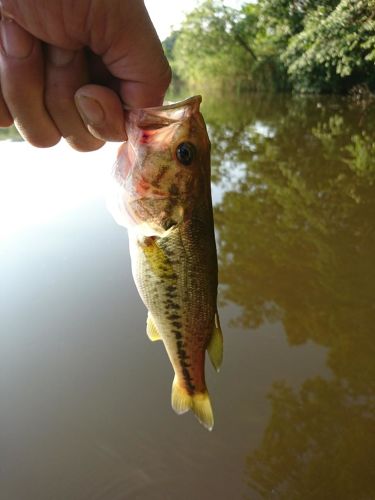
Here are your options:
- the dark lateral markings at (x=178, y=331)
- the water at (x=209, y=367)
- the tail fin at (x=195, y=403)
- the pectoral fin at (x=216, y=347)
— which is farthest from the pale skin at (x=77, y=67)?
the water at (x=209, y=367)

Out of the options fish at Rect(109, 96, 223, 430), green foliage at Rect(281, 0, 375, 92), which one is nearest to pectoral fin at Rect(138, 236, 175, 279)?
fish at Rect(109, 96, 223, 430)

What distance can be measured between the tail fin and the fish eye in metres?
1.09

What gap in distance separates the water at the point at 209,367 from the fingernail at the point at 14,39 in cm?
260

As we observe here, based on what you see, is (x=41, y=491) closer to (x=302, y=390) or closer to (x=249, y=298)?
(x=302, y=390)

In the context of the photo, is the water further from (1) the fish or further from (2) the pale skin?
(2) the pale skin

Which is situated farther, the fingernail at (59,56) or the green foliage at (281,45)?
the green foliage at (281,45)

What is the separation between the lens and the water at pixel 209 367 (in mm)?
2865

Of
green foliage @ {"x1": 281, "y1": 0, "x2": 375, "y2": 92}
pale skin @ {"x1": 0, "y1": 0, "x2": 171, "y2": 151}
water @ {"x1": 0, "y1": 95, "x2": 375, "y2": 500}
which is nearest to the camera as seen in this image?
pale skin @ {"x1": 0, "y1": 0, "x2": 171, "y2": 151}

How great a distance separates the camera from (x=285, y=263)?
205 inches

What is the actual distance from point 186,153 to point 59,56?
2.01 feet

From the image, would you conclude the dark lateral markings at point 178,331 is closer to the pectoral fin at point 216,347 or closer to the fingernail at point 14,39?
the pectoral fin at point 216,347

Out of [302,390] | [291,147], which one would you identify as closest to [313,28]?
[291,147]

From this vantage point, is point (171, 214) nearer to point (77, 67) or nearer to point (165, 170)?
point (165, 170)

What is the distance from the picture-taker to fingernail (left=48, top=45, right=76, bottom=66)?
1623mm
